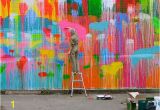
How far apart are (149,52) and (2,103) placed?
528 cm

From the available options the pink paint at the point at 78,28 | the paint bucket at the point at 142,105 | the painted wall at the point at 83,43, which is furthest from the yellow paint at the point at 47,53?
→ the paint bucket at the point at 142,105

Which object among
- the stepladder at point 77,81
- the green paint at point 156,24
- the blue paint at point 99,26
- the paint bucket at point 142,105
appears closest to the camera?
the paint bucket at point 142,105

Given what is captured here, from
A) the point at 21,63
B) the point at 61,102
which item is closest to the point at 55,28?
the point at 21,63

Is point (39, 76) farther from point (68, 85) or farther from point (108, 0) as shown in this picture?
point (108, 0)

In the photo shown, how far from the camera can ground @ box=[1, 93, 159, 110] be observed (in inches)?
570

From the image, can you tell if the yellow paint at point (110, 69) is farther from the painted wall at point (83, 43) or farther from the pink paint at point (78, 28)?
the pink paint at point (78, 28)

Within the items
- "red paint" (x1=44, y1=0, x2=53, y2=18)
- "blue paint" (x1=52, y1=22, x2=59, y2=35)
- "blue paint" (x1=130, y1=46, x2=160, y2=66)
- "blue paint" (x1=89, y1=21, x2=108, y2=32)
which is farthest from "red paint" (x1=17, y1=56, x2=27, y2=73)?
"blue paint" (x1=130, y1=46, x2=160, y2=66)

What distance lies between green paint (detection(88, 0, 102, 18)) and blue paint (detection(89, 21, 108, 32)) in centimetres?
27

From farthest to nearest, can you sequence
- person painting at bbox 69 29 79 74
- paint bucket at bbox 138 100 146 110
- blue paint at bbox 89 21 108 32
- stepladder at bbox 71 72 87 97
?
blue paint at bbox 89 21 108 32, stepladder at bbox 71 72 87 97, person painting at bbox 69 29 79 74, paint bucket at bbox 138 100 146 110

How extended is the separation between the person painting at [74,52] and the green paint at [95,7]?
100 centimetres

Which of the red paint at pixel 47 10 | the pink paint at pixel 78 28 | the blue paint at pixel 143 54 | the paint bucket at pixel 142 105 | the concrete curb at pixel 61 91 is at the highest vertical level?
the red paint at pixel 47 10

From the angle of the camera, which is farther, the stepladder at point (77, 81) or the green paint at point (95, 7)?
the green paint at point (95, 7)

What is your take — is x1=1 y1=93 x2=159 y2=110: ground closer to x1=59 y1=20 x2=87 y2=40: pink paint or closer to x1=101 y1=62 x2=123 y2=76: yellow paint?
x1=101 y1=62 x2=123 y2=76: yellow paint

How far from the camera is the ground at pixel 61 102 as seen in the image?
47.5 feet
